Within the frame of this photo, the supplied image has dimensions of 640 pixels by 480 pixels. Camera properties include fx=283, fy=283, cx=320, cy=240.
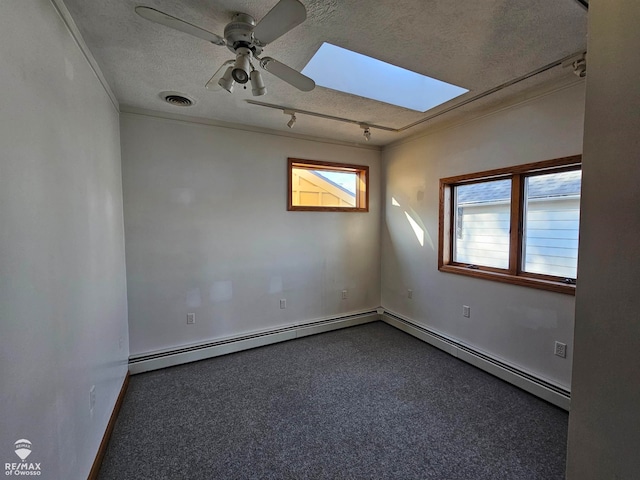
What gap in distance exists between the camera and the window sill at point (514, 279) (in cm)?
228

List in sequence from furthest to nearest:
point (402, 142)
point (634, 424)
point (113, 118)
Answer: point (402, 142), point (113, 118), point (634, 424)

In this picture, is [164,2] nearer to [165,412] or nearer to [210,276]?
[210,276]

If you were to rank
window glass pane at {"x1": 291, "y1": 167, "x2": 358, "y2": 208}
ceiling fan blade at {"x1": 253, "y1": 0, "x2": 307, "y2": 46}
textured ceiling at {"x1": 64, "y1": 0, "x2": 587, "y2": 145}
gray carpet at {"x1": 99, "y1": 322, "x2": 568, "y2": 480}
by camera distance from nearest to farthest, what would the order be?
ceiling fan blade at {"x1": 253, "y1": 0, "x2": 307, "y2": 46} < textured ceiling at {"x1": 64, "y1": 0, "x2": 587, "y2": 145} < gray carpet at {"x1": 99, "y1": 322, "x2": 568, "y2": 480} < window glass pane at {"x1": 291, "y1": 167, "x2": 358, "y2": 208}

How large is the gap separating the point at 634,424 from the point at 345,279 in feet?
11.1

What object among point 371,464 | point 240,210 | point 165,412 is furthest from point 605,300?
point 240,210

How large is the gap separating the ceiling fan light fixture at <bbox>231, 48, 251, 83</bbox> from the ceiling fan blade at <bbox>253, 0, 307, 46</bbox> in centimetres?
→ 16

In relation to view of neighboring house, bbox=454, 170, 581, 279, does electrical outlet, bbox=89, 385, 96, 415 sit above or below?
below

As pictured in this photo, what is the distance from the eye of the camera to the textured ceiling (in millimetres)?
1480

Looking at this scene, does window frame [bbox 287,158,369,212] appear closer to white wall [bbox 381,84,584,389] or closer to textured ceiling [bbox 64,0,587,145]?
white wall [bbox 381,84,584,389]

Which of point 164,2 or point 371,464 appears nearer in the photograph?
point 164,2

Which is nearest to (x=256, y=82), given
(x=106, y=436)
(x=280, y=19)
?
(x=280, y=19)

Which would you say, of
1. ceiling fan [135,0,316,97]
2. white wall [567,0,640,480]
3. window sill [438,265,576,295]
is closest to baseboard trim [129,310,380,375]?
window sill [438,265,576,295]

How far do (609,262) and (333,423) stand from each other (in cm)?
200

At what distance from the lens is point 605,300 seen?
2.44 feet
